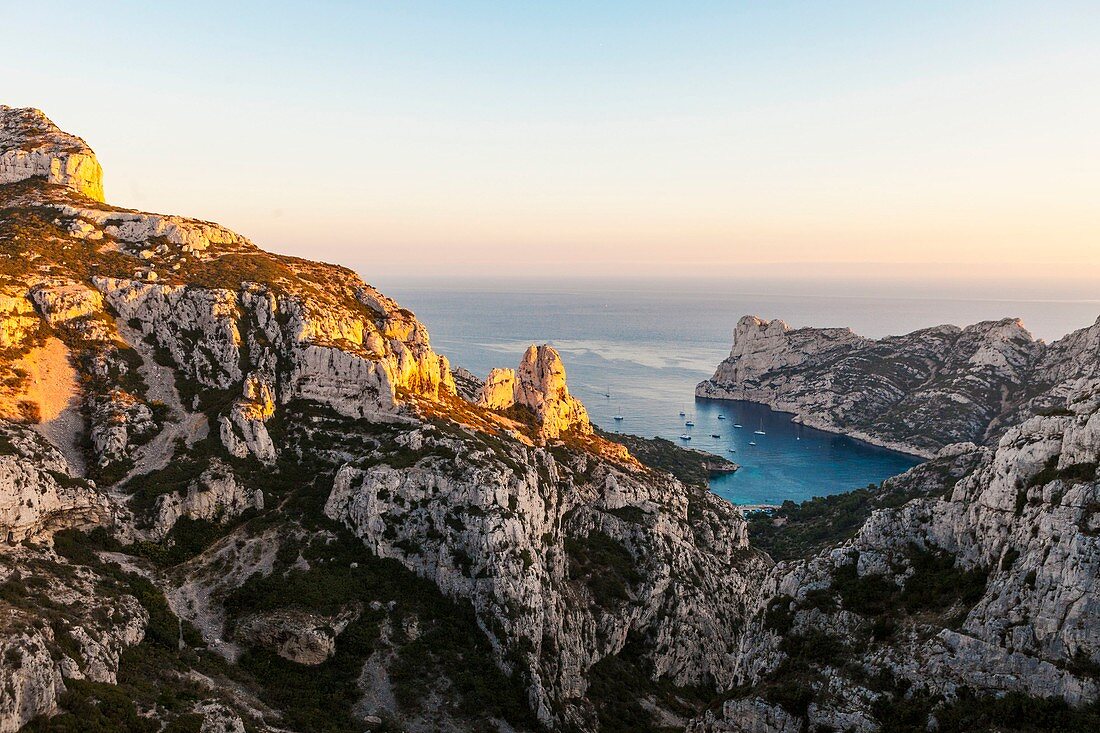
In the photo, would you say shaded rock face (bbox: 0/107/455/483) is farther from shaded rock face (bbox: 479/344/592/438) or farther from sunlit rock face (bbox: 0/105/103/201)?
shaded rock face (bbox: 479/344/592/438)

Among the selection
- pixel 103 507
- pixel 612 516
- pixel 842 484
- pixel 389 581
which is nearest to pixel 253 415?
pixel 103 507

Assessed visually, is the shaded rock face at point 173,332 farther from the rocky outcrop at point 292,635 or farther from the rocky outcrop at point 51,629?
the rocky outcrop at point 292,635

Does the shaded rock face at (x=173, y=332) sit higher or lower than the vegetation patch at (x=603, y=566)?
higher

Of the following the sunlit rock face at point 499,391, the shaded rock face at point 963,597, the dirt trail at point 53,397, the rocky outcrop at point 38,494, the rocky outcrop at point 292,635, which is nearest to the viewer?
the shaded rock face at point 963,597

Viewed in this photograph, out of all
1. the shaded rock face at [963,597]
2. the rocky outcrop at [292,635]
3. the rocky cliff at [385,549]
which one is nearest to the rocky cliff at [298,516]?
the rocky outcrop at [292,635]

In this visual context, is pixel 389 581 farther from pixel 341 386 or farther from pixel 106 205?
pixel 106 205

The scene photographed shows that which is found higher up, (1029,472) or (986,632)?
(1029,472)

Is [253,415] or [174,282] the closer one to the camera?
[253,415]
